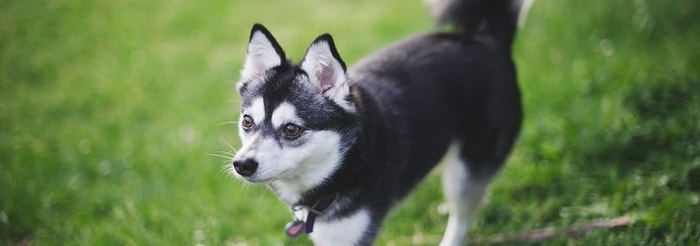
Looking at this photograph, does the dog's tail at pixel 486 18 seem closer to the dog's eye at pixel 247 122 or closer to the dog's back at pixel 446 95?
the dog's back at pixel 446 95

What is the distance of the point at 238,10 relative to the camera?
701cm

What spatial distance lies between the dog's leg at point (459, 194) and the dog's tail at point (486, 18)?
0.68 m

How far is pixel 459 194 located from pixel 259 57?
142 cm

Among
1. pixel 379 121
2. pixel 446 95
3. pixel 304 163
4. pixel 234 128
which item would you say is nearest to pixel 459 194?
pixel 446 95

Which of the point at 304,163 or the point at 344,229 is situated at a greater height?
the point at 304,163

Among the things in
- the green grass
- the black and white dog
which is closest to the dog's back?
the black and white dog

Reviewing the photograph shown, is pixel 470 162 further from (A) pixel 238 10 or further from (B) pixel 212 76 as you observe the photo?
(A) pixel 238 10

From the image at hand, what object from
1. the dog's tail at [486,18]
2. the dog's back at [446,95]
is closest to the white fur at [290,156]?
A: the dog's back at [446,95]

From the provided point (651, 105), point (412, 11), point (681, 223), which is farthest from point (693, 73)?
point (412, 11)

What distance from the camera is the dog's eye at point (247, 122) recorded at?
2827 millimetres

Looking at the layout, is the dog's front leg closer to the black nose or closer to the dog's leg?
the black nose

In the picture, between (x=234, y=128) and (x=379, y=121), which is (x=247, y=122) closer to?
(x=379, y=121)

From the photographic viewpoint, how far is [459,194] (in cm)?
361

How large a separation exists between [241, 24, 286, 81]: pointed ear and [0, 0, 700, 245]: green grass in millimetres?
1149
